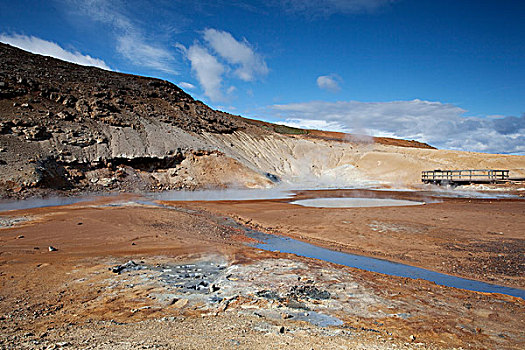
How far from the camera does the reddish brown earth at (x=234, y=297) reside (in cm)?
432

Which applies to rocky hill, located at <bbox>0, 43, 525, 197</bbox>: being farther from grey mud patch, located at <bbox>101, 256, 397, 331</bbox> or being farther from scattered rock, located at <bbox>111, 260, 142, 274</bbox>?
grey mud patch, located at <bbox>101, 256, 397, 331</bbox>

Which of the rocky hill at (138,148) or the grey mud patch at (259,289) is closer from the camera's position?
the grey mud patch at (259,289)

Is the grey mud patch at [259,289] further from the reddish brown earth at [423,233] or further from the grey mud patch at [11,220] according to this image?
the grey mud patch at [11,220]

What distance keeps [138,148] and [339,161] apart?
27.8 m

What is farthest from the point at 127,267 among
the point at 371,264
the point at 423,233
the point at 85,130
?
the point at 85,130

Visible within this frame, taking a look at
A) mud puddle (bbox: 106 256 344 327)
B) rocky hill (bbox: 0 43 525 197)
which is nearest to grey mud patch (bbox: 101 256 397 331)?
mud puddle (bbox: 106 256 344 327)

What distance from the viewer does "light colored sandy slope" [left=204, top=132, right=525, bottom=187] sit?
133 feet

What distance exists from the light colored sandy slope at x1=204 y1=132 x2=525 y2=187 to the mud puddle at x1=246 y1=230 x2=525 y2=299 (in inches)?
996

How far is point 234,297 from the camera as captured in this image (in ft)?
19.1

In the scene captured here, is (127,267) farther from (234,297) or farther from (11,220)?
(11,220)

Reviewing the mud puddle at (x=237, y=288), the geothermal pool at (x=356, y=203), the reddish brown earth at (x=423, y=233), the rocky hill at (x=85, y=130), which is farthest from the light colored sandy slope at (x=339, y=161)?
the mud puddle at (x=237, y=288)

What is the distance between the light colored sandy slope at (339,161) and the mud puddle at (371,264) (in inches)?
996

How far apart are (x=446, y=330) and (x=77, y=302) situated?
19.1ft

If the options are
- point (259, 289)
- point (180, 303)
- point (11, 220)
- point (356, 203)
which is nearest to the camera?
point (180, 303)
